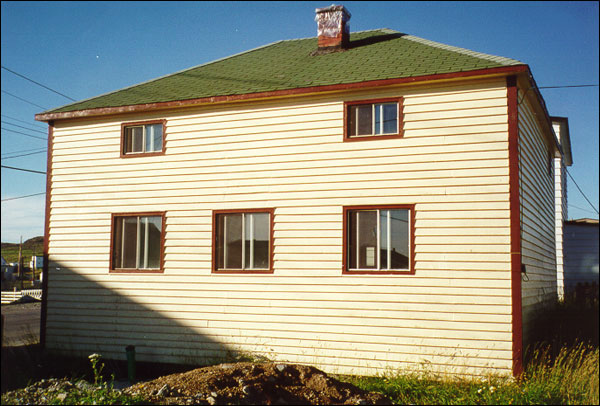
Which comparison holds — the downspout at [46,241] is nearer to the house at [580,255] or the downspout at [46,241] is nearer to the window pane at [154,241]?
the window pane at [154,241]

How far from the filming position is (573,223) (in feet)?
65.6

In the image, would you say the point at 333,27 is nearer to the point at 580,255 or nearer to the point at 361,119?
the point at 361,119

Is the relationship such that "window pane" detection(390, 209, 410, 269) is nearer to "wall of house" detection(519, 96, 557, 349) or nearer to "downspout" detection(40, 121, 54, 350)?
"wall of house" detection(519, 96, 557, 349)

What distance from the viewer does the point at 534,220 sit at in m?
13.0

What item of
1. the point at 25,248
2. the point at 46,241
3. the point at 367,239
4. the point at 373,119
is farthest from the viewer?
the point at 25,248

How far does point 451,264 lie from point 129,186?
7616 mm

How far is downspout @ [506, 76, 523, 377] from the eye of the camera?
1029 centimetres

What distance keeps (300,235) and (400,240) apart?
2.08 meters

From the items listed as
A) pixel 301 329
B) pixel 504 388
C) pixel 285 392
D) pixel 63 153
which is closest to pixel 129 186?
pixel 63 153

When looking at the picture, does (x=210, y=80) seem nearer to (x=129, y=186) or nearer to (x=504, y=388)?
(x=129, y=186)

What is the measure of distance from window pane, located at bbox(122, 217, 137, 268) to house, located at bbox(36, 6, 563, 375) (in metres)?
0.04

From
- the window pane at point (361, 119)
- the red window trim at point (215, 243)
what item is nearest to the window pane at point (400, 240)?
the window pane at point (361, 119)

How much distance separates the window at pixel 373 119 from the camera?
11652mm

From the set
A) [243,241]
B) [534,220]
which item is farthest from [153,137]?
[534,220]
